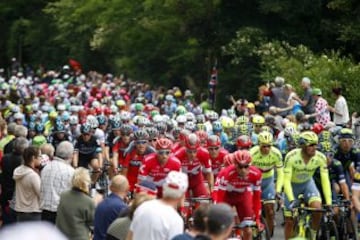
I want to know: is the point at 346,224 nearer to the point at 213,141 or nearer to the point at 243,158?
the point at 243,158

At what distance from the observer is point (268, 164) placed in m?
16.5

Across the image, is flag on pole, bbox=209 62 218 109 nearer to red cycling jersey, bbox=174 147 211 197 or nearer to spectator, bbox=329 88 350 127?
spectator, bbox=329 88 350 127

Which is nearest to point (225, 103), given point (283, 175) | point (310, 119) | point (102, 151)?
point (310, 119)

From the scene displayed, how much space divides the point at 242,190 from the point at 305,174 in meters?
1.47

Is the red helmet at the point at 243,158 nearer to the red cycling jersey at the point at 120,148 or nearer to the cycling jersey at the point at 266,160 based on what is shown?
the cycling jersey at the point at 266,160

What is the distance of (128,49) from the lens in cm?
4425

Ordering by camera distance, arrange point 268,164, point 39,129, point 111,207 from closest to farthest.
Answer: point 111,207 < point 268,164 < point 39,129

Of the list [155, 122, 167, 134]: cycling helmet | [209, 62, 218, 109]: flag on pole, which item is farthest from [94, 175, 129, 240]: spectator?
[209, 62, 218, 109]: flag on pole

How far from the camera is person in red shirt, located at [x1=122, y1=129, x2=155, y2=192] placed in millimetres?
17391

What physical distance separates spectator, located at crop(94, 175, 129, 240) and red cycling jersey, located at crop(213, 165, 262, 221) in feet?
11.0

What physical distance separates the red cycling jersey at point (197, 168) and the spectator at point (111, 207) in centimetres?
561

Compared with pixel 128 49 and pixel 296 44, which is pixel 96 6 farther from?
pixel 296 44

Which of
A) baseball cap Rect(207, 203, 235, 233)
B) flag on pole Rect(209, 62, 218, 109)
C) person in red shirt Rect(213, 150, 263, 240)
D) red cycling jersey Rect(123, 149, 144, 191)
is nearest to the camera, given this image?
baseball cap Rect(207, 203, 235, 233)

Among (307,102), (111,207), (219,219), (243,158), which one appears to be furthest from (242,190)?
(307,102)
